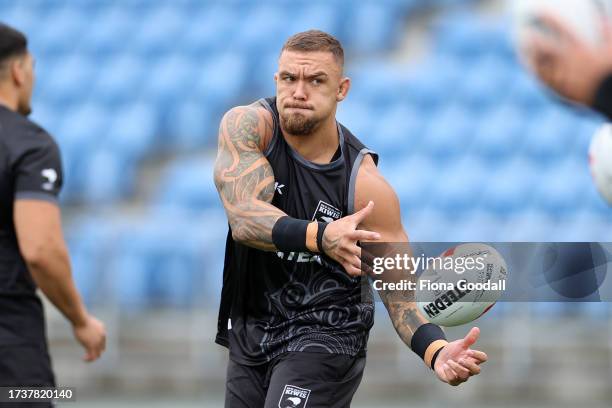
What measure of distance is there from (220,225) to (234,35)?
581cm

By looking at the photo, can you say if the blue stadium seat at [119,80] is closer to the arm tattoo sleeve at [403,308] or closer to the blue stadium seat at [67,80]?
the blue stadium seat at [67,80]

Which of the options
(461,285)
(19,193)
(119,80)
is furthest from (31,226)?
(119,80)

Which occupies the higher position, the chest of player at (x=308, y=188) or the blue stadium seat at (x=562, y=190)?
the blue stadium seat at (x=562, y=190)

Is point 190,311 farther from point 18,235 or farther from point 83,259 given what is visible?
point 18,235

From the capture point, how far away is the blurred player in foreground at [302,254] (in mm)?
5414

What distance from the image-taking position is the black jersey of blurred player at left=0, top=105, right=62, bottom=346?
15.7 feet

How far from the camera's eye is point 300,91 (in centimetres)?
546

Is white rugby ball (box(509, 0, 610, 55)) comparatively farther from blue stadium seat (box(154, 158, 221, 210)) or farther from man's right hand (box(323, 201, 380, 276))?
blue stadium seat (box(154, 158, 221, 210))

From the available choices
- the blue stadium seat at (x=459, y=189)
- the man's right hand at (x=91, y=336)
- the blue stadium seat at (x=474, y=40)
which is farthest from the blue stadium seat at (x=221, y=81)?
the man's right hand at (x=91, y=336)

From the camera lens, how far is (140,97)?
1622 centimetres

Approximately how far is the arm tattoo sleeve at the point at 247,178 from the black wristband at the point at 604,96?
267 cm

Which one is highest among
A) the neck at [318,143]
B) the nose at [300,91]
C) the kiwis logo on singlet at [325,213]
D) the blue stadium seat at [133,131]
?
the blue stadium seat at [133,131]

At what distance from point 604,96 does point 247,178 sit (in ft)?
9.53

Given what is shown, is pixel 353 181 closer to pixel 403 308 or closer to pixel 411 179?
pixel 403 308
